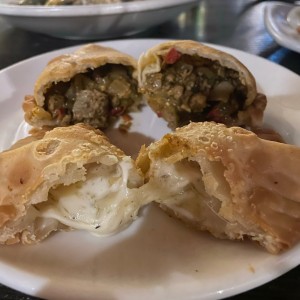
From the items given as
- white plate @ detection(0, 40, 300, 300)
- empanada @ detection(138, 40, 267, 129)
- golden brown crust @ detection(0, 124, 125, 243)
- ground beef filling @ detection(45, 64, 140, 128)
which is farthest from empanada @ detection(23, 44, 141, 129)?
white plate @ detection(0, 40, 300, 300)

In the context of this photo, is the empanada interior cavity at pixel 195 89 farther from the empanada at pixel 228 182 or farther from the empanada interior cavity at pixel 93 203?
the empanada interior cavity at pixel 93 203

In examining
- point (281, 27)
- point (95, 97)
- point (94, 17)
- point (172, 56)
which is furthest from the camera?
point (281, 27)

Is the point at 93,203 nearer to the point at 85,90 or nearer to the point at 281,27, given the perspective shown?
the point at 85,90

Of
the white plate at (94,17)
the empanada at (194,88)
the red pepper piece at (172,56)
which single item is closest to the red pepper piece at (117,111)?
the empanada at (194,88)

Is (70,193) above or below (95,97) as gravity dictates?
above

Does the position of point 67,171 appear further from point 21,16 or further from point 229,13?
point 229,13

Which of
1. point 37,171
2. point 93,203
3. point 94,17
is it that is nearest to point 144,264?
point 93,203

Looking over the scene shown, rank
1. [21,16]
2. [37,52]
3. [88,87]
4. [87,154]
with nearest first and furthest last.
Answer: [87,154]
[88,87]
[21,16]
[37,52]

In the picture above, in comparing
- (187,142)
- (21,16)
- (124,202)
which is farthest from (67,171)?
(21,16)
